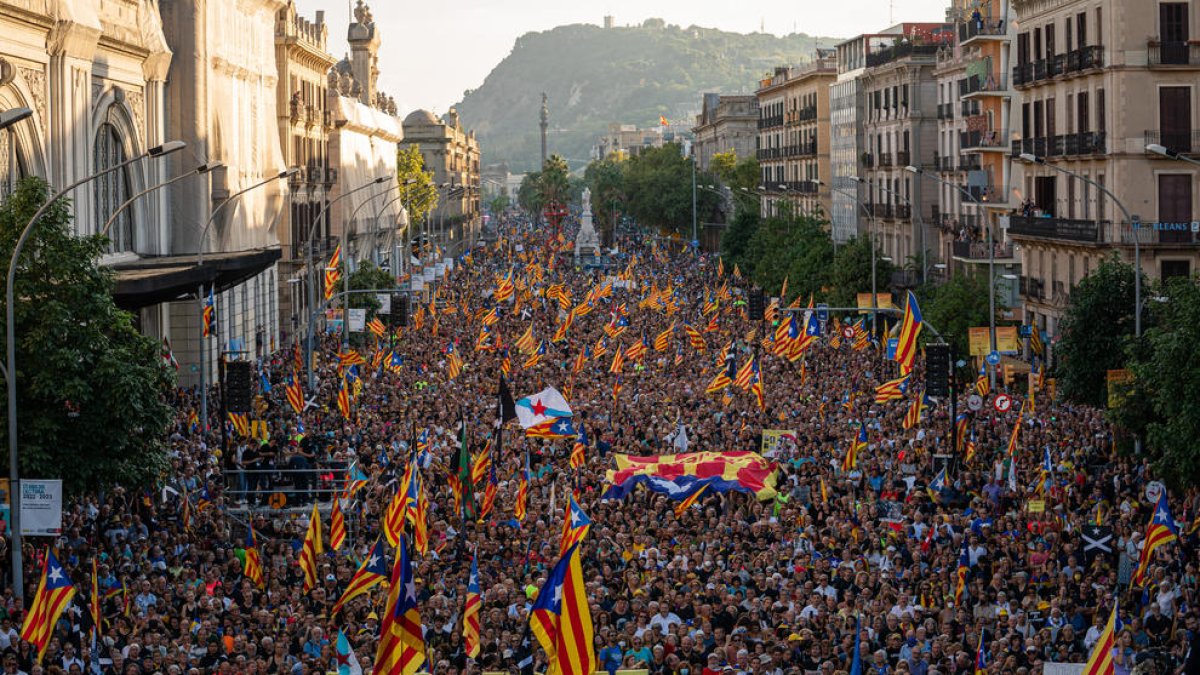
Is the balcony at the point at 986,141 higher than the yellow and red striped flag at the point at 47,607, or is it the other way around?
the balcony at the point at 986,141

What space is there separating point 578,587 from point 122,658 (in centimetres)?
599

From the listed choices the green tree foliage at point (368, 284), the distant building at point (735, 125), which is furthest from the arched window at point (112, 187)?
the distant building at point (735, 125)

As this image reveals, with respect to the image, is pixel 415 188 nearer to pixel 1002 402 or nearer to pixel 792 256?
pixel 792 256

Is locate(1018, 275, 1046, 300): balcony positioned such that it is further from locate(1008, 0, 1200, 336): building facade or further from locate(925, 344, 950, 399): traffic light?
locate(925, 344, 950, 399): traffic light

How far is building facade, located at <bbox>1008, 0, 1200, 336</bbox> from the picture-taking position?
5112cm

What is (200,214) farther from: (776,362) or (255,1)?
(776,362)

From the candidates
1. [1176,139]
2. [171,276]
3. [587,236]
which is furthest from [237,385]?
[587,236]

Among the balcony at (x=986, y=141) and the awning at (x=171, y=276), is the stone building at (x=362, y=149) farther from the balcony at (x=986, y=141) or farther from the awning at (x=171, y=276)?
the awning at (x=171, y=276)

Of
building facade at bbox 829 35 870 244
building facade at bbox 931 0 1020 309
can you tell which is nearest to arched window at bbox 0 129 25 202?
building facade at bbox 931 0 1020 309

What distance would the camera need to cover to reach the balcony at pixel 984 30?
228ft

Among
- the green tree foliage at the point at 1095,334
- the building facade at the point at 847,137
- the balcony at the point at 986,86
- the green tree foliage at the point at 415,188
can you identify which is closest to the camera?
Result: the green tree foliage at the point at 1095,334

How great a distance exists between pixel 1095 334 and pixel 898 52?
51910 mm

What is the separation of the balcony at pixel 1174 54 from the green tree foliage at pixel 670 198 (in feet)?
312

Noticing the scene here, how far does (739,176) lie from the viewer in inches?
5231
